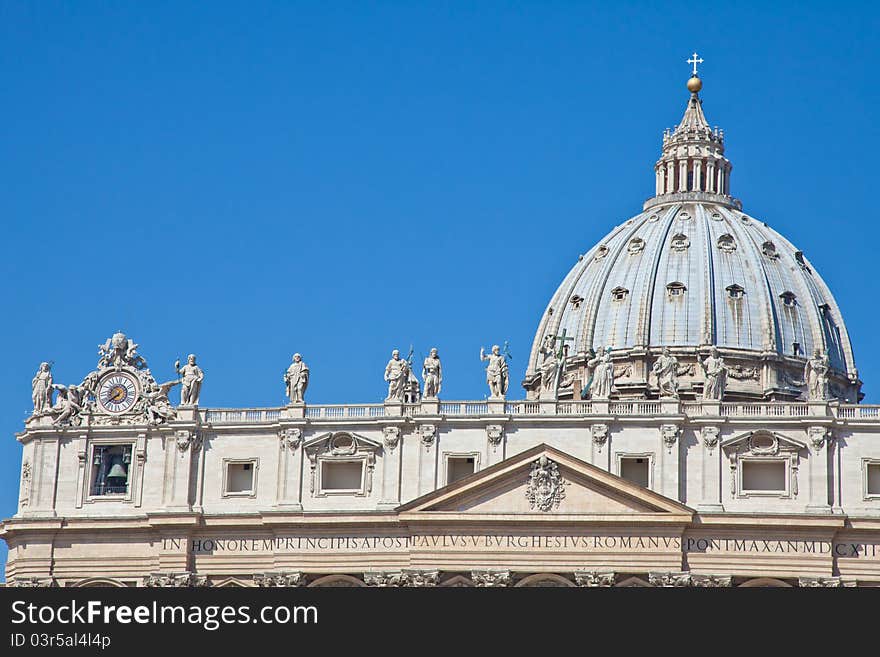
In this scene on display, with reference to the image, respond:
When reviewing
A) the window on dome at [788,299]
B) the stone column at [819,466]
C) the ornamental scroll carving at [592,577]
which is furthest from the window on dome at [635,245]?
the ornamental scroll carving at [592,577]

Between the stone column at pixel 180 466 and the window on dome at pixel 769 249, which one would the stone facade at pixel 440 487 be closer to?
the stone column at pixel 180 466

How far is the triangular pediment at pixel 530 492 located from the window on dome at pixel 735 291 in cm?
5143

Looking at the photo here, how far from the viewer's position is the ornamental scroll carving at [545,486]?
103 meters

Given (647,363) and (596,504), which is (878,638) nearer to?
(596,504)

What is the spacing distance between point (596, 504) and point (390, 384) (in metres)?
10.9

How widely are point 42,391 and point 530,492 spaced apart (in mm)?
23545

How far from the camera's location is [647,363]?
148 m

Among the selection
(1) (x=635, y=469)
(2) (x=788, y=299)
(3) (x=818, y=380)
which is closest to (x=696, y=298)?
(2) (x=788, y=299)

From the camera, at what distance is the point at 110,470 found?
356ft

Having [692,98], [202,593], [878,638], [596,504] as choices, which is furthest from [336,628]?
[692,98]

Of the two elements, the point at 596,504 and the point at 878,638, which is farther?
the point at 596,504

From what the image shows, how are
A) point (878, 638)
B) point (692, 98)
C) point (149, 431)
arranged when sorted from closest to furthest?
1. point (878, 638)
2. point (149, 431)
3. point (692, 98)

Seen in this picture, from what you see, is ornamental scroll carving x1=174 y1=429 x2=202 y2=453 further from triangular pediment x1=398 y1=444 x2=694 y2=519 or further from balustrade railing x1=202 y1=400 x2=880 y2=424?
triangular pediment x1=398 y1=444 x2=694 y2=519

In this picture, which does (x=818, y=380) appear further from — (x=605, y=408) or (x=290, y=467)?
(x=290, y=467)
